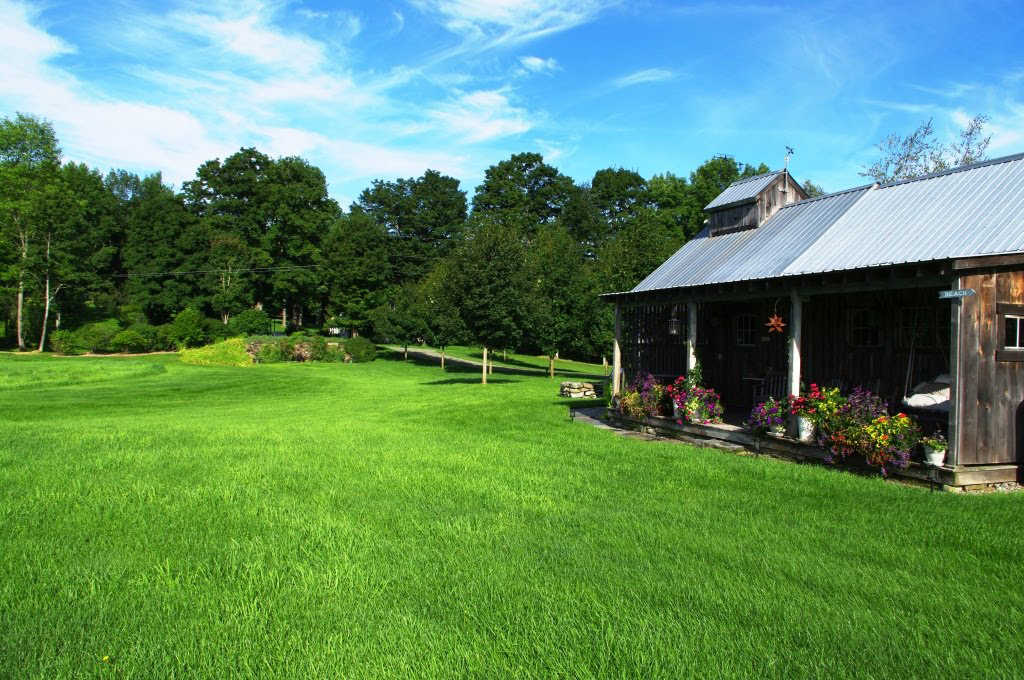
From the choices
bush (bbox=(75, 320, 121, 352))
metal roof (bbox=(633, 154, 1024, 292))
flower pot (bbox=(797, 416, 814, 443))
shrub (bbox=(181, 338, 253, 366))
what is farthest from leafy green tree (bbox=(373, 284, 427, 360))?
flower pot (bbox=(797, 416, 814, 443))

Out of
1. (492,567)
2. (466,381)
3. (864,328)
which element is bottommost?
(466,381)

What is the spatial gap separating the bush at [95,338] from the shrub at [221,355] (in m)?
5.96

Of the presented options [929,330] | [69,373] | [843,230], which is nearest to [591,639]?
[929,330]

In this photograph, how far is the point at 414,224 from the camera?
7594 centimetres

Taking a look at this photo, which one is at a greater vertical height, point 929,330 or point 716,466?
point 929,330

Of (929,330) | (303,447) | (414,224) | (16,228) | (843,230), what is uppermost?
(414,224)

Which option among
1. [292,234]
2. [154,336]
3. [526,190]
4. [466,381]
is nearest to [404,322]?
[466,381]

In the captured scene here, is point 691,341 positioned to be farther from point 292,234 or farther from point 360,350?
point 292,234

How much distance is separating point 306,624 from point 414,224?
2915 inches

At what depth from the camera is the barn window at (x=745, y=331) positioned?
1462 cm

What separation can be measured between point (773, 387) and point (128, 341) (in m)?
42.5

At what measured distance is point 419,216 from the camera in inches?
2972

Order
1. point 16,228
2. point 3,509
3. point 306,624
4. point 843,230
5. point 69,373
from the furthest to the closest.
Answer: point 16,228 → point 69,373 → point 843,230 → point 3,509 → point 306,624

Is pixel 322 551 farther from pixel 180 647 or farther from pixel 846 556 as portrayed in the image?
pixel 846 556
